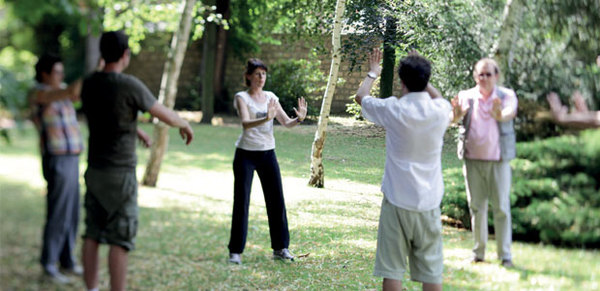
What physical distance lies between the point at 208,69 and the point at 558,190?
5190mm

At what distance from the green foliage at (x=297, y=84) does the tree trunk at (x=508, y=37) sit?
1.45 meters

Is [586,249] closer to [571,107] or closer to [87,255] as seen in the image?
[571,107]

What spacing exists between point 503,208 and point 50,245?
9.72 ft

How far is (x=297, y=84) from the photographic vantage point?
17.8ft

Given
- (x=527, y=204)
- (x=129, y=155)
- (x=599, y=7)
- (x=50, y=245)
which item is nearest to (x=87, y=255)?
(x=50, y=245)

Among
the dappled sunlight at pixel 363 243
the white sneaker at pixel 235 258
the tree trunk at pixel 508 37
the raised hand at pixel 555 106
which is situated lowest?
the white sneaker at pixel 235 258

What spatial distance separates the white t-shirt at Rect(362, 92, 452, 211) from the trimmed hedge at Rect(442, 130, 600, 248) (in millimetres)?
1331

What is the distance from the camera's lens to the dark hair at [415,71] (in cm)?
336

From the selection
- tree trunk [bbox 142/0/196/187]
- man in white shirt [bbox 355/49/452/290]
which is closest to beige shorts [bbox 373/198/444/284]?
man in white shirt [bbox 355/49/452/290]

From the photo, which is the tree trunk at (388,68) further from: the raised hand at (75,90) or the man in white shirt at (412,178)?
the raised hand at (75,90)

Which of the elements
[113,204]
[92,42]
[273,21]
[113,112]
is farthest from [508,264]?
[273,21]

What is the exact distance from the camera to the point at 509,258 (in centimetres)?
453

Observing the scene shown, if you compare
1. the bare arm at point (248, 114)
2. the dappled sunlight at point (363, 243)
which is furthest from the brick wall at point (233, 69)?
the dappled sunlight at point (363, 243)

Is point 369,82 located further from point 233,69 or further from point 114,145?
point 233,69
